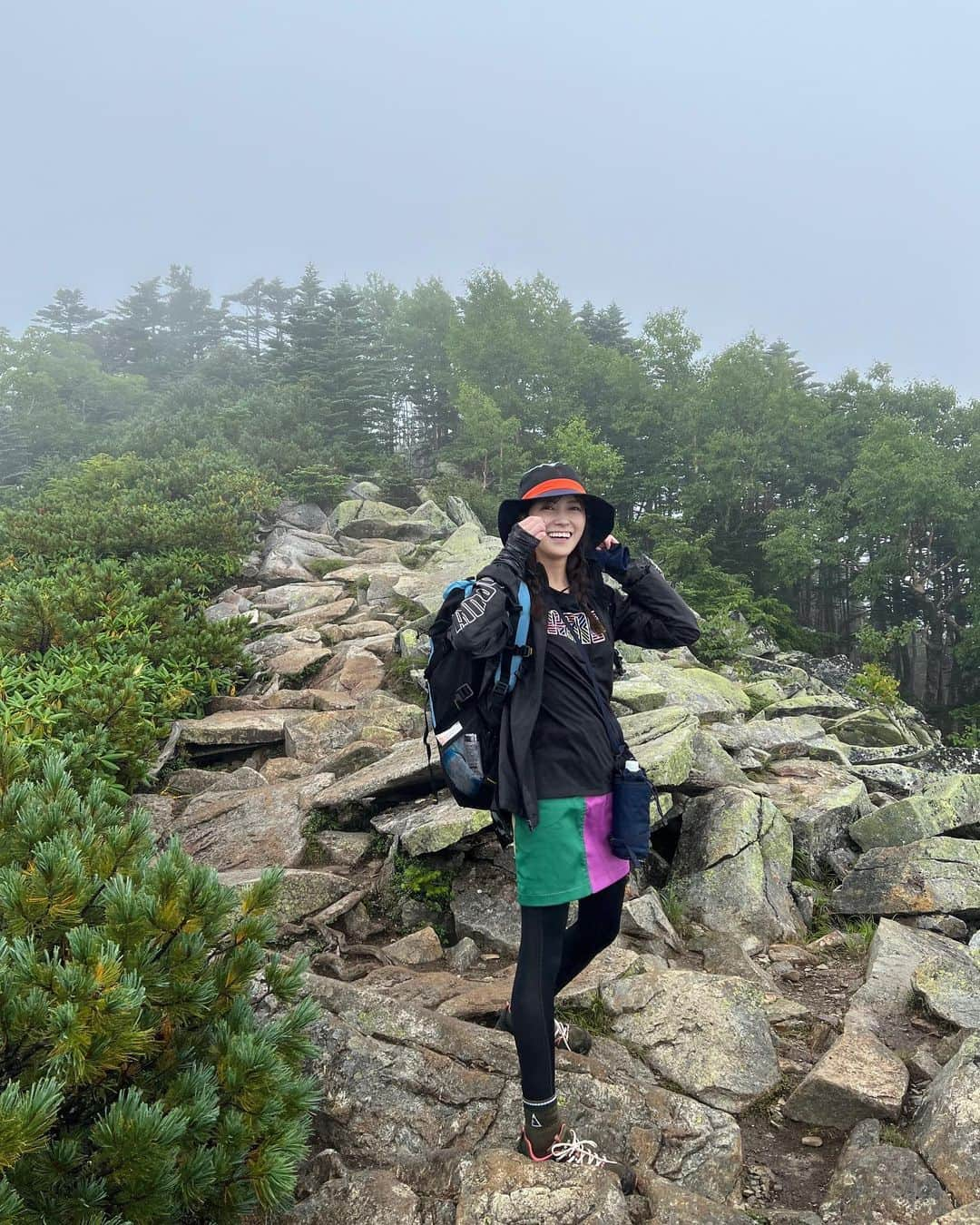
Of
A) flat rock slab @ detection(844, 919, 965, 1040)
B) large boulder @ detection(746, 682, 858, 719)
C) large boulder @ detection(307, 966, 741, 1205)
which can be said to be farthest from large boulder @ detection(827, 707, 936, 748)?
large boulder @ detection(307, 966, 741, 1205)

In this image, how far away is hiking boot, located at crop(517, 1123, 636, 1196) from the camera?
2.60 m

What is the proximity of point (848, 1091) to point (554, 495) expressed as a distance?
117 inches

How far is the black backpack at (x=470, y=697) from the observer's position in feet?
9.18

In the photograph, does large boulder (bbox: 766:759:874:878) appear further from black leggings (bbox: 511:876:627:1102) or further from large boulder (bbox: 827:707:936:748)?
black leggings (bbox: 511:876:627:1102)

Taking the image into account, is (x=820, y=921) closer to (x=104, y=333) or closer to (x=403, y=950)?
(x=403, y=950)

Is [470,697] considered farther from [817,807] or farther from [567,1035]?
[817,807]

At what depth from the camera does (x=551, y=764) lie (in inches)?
109

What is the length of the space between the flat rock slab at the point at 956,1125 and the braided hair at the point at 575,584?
2.37 meters

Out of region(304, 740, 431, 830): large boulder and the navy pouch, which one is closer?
the navy pouch

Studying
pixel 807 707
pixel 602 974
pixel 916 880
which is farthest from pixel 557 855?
pixel 807 707

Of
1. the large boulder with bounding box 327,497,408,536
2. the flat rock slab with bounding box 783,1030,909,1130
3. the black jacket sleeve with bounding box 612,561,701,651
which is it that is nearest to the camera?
the flat rock slab with bounding box 783,1030,909,1130

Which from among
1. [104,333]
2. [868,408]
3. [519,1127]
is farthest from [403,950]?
[104,333]

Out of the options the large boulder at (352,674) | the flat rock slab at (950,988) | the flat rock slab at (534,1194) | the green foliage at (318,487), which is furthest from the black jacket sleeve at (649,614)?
the green foliage at (318,487)

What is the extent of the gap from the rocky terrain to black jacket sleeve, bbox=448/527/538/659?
187 centimetres
